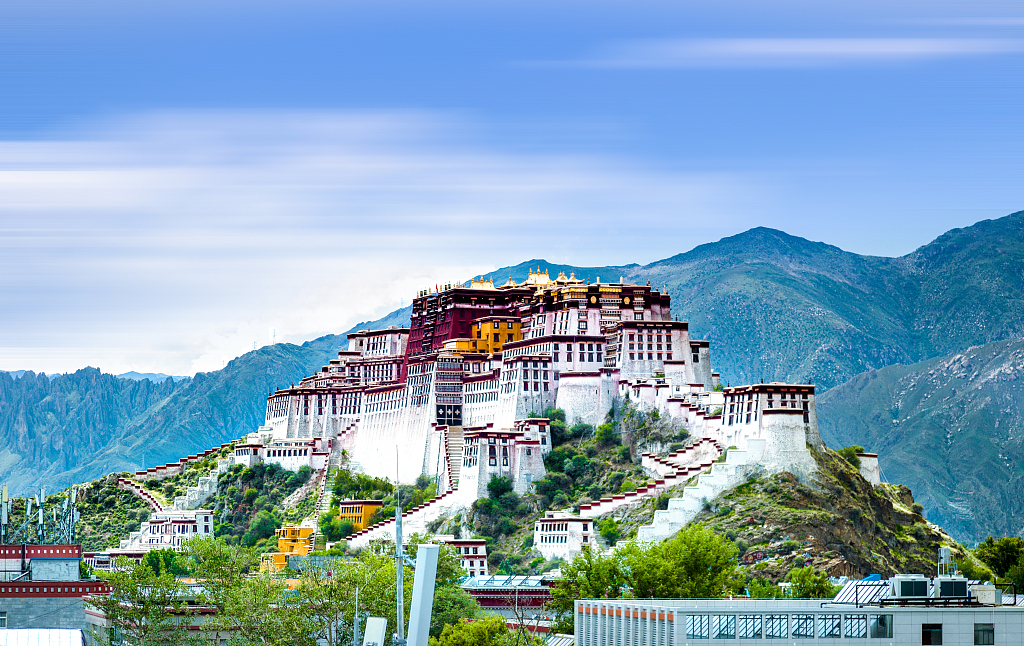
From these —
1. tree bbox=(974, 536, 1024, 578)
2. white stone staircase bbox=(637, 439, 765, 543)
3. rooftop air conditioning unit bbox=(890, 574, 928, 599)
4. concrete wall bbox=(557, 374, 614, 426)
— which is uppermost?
concrete wall bbox=(557, 374, 614, 426)

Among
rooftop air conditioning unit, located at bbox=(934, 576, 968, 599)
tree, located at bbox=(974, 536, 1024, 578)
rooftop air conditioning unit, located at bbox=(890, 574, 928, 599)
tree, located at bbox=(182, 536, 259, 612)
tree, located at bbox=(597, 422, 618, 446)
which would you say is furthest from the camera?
tree, located at bbox=(597, 422, 618, 446)

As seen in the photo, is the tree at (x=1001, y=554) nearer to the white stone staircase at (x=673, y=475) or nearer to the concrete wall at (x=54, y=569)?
the white stone staircase at (x=673, y=475)

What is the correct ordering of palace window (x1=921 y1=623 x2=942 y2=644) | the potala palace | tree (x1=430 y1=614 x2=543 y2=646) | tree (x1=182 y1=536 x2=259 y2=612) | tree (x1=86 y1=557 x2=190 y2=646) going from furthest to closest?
the potala palace
tree (x1=182 y1=536 x2=259 y2=612)
tree (x1=86 y1=557 x2=190 y2=646)
tree (x1=430 y1=614 x2=543 y2=646)
palace window (x1=921 y1=623 x2=942 y2=644)

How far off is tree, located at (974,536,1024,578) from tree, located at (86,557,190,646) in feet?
273

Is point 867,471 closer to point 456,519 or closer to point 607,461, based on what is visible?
point 607,461

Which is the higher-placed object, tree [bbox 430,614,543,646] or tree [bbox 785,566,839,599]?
tree [bbox 785,566,839,599]

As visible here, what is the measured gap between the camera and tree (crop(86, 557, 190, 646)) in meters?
116

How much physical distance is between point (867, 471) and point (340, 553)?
49792 millimetres

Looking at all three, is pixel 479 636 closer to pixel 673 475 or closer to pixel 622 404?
pixel 673 475

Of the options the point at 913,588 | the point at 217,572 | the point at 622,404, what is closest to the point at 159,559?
the point at 622,404

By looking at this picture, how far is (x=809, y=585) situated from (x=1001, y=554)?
48.3 metres

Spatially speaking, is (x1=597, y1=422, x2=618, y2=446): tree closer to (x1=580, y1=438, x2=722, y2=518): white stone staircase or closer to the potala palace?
the potala palace

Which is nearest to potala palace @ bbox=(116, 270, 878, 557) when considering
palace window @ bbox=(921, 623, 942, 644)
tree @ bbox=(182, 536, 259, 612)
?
tree @ bbox=(182, 536, 259, 612)

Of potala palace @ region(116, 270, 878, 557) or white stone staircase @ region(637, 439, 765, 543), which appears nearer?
white stone staircase @ region(637, 439, 765, 543)
